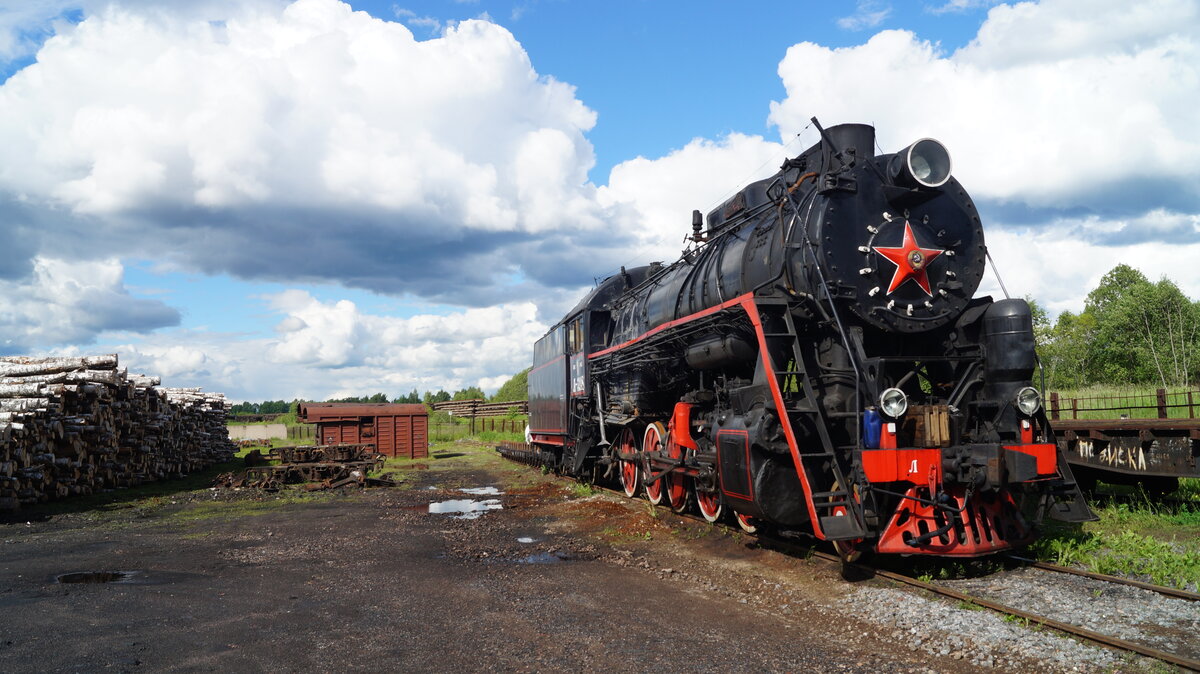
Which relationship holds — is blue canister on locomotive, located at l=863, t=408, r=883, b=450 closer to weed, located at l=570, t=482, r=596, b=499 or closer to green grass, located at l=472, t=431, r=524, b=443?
weed, located at l=570, t=482, r=596, b=499

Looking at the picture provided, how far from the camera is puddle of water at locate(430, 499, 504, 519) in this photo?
Result: 1284 centimetres

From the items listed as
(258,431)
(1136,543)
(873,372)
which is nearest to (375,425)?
(258,431)

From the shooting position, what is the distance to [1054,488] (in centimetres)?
722

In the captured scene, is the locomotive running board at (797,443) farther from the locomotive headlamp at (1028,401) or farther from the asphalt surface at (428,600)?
the locomotive headlamp at (1028,401)

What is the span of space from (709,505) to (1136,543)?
455cm

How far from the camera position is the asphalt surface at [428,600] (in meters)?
5.11

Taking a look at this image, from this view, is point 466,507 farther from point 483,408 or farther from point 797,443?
point 483,408

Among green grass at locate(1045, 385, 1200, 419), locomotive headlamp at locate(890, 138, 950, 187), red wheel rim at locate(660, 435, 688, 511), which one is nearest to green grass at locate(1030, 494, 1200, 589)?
locomotive headlamp at locate(890, 138, 950, 187)

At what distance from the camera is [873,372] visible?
704 cm

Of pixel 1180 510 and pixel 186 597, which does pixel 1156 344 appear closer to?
pixel 1180 510

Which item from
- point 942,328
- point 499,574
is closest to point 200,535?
point 499,574

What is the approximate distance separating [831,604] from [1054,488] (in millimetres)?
2774

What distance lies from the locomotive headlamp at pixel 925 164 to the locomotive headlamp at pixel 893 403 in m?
2.16

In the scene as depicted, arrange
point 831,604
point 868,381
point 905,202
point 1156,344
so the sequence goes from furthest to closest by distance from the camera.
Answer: point 1156,344, point 905,202, point 868,381, point 831,604
